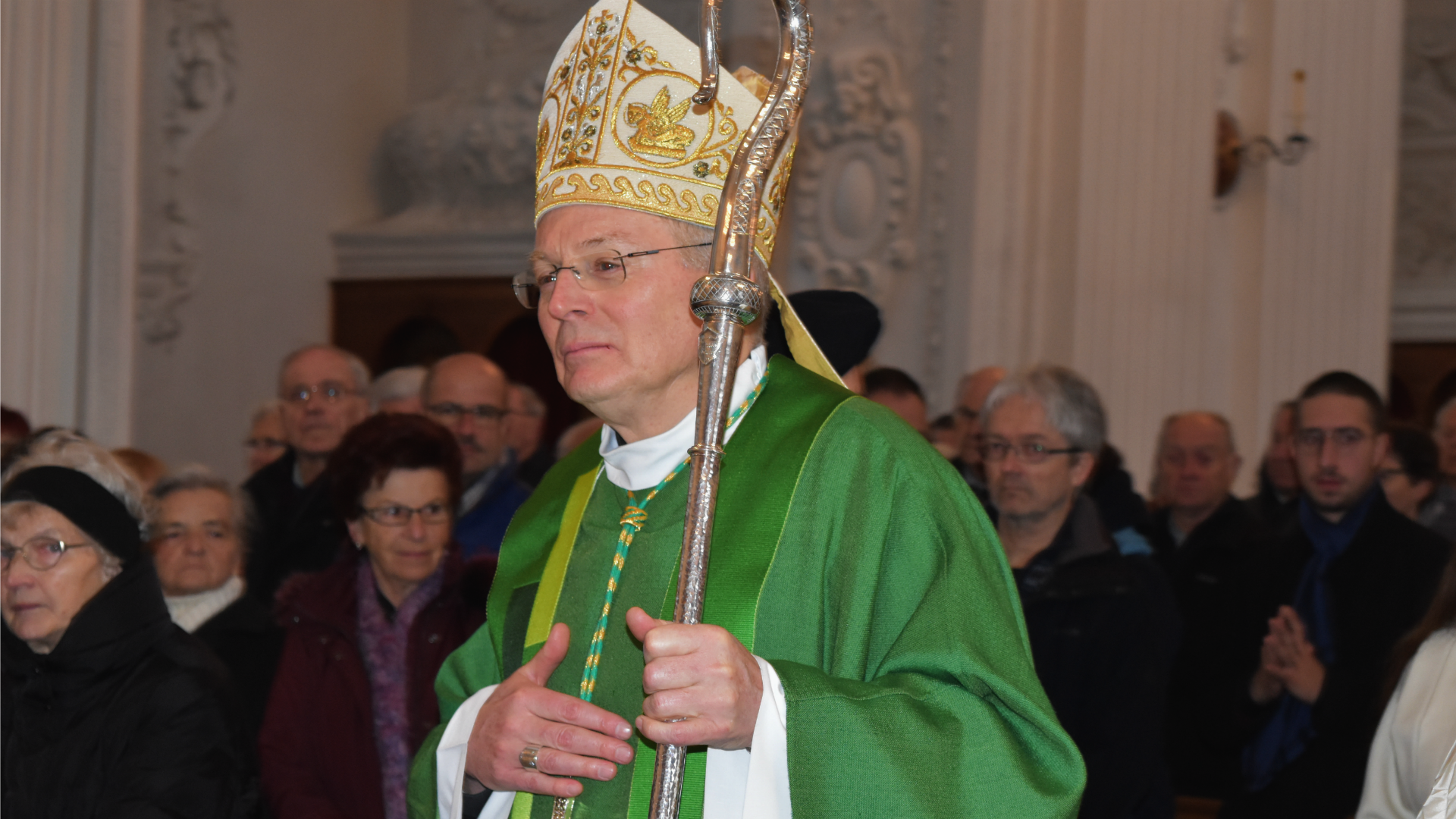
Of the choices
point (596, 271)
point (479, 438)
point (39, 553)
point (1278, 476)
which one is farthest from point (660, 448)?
point (1278, 476)

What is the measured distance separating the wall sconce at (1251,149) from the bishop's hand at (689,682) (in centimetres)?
641

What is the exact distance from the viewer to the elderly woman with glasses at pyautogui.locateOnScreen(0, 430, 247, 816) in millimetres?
3016

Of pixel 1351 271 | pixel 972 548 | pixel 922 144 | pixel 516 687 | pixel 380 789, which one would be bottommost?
pixel 380 789

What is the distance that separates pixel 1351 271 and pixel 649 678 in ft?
21.9

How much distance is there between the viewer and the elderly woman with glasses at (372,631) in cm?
367

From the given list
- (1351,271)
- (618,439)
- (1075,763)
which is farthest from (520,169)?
(1075,763)

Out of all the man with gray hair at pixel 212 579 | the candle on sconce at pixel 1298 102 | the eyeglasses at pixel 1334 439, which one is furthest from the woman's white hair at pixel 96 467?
the candle on sconce at pixel 1298 102

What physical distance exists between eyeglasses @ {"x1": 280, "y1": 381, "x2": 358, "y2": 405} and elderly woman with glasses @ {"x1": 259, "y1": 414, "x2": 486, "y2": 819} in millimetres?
1428

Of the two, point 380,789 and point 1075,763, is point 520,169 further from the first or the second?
point 1075,763

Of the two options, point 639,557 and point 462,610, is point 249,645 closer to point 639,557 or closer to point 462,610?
point 462,610

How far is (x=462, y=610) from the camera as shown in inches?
154

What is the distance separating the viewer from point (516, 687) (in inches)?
78.9

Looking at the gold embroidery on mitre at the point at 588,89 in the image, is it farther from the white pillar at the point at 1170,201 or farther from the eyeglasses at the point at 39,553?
the white pillar at the point at 1170,201

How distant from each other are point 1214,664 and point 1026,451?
3.20 feet
